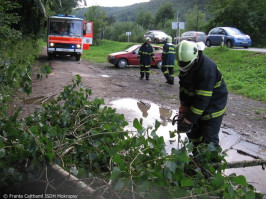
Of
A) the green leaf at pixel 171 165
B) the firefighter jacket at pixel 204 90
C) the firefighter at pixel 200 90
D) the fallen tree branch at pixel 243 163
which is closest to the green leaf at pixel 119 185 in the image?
the green leaf at pixel 171 165

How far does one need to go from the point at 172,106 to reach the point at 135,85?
3198mm

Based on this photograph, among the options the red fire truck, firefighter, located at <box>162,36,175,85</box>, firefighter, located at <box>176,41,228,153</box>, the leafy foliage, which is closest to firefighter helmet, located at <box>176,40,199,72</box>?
firefighter, located at <box>176,41,228,153</box>

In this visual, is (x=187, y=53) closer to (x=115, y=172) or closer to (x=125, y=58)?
(x=115, y=172)

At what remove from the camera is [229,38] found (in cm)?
1920

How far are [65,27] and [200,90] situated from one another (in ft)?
47.1

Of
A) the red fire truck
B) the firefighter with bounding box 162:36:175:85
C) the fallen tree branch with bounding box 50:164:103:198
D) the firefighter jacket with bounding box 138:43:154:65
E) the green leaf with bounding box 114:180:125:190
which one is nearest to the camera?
the green leaf with bounding box 114:180:125:190

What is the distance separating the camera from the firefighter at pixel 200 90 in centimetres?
328

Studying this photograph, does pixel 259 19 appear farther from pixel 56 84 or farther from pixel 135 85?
pixel 56 84

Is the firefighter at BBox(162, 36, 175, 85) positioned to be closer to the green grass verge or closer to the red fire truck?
the green grass verge

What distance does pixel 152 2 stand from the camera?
134m

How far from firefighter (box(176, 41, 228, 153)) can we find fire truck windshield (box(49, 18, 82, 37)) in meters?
13.7

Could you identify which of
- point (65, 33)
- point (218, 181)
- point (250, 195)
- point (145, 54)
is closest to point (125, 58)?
point (65, 33)

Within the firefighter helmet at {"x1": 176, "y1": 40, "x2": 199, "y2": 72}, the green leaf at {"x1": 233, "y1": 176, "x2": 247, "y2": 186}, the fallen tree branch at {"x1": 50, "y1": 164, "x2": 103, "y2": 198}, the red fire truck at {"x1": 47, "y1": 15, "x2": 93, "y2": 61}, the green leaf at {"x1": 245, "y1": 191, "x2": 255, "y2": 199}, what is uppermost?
the red fire truck at {"x1": 47, "y1": 15, "x2": 93, "y2": 61}

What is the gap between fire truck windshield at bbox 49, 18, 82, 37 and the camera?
52.4 ft
